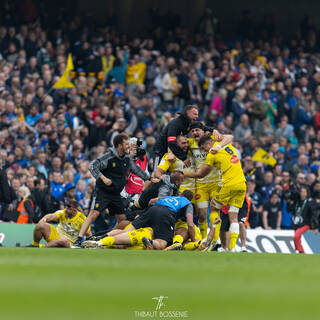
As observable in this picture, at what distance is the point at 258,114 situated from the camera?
23484 millimetres

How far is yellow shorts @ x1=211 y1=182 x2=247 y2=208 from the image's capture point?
43.0ft

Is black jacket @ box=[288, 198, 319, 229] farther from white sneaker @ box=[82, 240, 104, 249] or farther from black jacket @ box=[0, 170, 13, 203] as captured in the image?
white sneaker @ box=[82, 240, 104, 249]

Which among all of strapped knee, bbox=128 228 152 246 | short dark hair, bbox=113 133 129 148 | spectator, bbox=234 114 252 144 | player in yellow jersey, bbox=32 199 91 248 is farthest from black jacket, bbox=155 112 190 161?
spectator, bbox=234 114 252 144

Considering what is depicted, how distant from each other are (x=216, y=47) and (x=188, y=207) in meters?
14.2

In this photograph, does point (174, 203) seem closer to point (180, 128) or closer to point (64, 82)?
point (180, 128)

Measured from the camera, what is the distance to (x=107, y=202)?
14156mm

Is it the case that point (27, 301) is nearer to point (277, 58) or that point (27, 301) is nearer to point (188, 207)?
point (188, 207)

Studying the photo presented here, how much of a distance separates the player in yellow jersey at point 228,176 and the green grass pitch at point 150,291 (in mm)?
5502

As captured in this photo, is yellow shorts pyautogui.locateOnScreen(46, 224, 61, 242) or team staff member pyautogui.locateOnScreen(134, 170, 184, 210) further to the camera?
yellow shorts pyautogui.locateOnScreen(46, 224, 61, 242)

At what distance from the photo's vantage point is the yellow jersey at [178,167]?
13.9m

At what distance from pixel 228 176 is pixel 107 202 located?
2.22 m

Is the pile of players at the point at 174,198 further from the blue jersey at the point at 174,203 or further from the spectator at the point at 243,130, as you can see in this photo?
the spectator at the point at 243,130

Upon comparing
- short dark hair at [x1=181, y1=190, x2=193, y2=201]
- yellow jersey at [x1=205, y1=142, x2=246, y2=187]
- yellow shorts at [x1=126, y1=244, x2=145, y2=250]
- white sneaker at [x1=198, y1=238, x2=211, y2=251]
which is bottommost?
white sneaker at [x1=198, y1=238, x2=211, y2=251]

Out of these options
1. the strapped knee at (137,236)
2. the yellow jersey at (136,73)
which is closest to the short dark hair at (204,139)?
the strapped knee at (137,236)
